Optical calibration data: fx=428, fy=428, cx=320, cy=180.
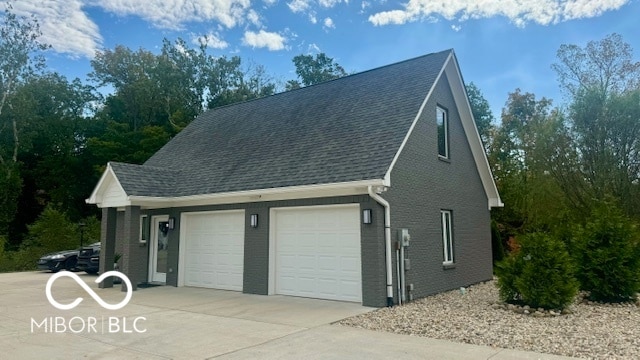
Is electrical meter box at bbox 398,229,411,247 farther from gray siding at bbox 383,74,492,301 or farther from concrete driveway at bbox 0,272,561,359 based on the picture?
concrete driveway at bbox 0,272,561,359

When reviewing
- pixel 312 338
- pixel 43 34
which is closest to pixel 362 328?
pixel 312 338

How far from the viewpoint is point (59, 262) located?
17.7 metres

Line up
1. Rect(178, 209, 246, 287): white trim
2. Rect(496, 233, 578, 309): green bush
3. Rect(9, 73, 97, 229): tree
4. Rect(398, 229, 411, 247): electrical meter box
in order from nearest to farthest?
Rect(496, 233, 578, 309): green bush
Rect(398, 229, 411, 247): electrical meter box
Rect(178, 209, 246, 287): white trim
Rect(9, 73, 97, 229): tree

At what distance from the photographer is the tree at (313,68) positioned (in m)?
33.9

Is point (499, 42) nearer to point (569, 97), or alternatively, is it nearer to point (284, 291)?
point (569, 97)

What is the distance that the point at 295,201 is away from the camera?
10398 millimetres

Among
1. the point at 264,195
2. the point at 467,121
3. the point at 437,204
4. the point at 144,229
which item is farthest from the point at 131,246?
the point at 467,121

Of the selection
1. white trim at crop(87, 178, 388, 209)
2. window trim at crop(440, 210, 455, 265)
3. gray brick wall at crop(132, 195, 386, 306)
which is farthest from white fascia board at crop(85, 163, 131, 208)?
window trim at crop(440, 210, 455, 265)

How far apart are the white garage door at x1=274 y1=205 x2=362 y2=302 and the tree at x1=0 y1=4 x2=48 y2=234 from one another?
24.2m

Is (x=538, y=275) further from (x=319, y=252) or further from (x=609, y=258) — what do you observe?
(x=319, y=252)

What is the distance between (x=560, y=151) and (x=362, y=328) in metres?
12.6

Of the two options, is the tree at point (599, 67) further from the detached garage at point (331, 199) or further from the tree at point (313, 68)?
the tree at point (313, 68)

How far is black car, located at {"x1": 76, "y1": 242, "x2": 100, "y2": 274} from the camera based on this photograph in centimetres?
1667

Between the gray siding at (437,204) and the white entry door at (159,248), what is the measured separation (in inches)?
303
